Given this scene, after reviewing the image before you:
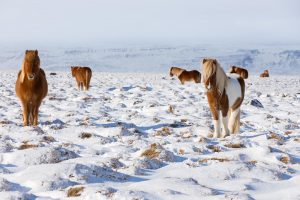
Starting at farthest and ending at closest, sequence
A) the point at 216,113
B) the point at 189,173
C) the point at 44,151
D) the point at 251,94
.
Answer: the point at 251,94, the point at 216,113, the point at 44,151, the point at 189,173

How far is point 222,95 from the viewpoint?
950cm

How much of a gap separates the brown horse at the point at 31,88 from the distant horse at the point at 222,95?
368cm

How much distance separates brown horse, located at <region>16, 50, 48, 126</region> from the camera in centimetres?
973

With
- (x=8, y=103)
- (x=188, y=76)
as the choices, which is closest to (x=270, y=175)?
(x=8, y=103)

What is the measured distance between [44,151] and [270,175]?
10.1 feet

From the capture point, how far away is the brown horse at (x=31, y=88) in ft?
31.9

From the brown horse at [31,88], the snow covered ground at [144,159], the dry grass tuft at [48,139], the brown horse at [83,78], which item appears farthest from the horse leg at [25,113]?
the brown horse at [83,78]

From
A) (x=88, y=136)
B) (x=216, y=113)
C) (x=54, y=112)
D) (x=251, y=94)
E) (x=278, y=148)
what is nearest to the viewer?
(x=278, y=148)

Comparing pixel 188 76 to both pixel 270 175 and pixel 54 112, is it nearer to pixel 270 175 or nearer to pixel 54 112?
pixel 54 112

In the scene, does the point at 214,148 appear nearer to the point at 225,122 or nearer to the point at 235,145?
the point at 235,145

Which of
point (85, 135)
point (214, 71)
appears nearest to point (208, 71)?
point (214, 71)

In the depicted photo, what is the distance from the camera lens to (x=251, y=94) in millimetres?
20312

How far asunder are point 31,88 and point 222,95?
13.9 ft

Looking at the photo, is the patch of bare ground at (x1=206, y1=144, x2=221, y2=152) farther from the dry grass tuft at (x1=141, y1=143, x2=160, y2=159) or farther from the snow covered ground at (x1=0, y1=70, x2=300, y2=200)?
the dry grass tuft at (x1=141, y1=143, x2=160, y2=159)
